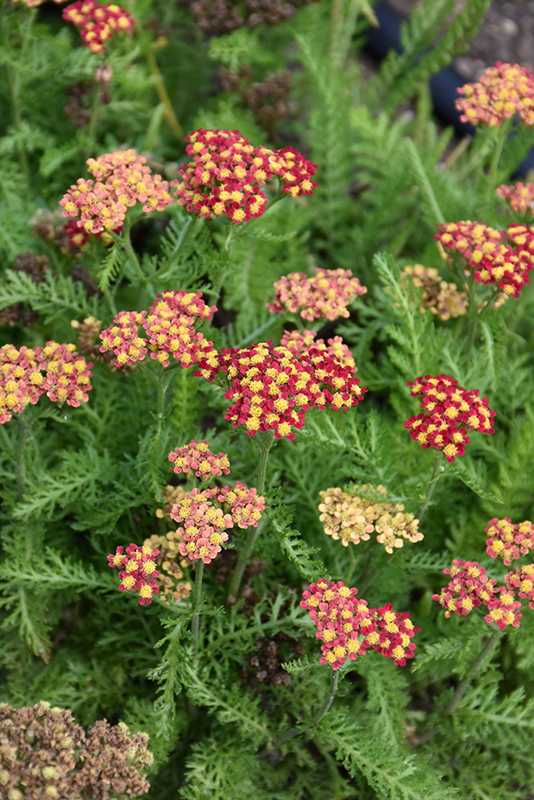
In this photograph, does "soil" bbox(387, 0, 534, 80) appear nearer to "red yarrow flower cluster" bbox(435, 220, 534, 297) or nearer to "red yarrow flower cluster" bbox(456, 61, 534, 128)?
"red yarrow flower cluster" bbox(456, 61, 534, 128)

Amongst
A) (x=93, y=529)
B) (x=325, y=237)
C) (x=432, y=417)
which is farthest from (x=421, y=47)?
(x=93, y=529)

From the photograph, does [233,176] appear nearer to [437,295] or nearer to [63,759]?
[437,295]

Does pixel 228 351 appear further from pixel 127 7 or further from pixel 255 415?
pixel 127 7

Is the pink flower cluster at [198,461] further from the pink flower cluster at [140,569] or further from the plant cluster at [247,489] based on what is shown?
the pink flower cluster at [140,569]

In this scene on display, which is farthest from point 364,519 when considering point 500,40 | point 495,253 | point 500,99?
point 500,40

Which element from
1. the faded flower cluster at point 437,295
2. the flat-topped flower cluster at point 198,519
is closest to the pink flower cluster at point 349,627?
the flat-topped flower cluster at point 198,519

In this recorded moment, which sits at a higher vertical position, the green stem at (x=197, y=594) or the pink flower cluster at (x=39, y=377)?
the pink flower cluster at (x=39, y=377)
